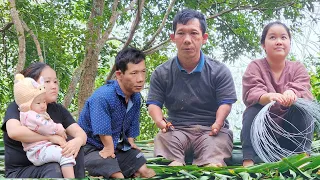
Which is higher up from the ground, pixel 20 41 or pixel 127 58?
pixel 20 41

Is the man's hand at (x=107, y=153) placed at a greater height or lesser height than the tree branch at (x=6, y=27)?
lesser

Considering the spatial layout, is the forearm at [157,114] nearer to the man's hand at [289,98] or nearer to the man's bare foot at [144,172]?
the man's bare foot at [144,172]

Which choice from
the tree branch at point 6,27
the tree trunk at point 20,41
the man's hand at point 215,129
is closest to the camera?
the man's hand at point 215,129

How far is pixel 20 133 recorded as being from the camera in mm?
1836

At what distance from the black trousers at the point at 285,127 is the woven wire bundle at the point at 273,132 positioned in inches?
0.4

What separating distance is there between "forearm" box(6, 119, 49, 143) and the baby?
14mm

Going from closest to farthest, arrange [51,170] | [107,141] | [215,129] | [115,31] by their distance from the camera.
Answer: [51,170] < [107,141] < [215,129] < [115,31]

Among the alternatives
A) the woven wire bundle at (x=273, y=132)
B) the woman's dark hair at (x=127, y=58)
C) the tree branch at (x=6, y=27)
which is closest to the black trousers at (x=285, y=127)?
the woven wire bundle at (x=273, y=132)

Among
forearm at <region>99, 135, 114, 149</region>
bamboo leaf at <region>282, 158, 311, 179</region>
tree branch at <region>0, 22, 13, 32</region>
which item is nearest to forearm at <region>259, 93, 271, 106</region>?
bamboo leaf at <region>282, 158, 311, 179</region>

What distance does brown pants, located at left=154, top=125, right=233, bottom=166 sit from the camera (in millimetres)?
2395

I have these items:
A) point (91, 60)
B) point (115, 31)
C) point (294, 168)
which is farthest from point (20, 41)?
point (294, 168)

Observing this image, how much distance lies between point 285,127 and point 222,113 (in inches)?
11.3

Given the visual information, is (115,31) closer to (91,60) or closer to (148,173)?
(91,60)

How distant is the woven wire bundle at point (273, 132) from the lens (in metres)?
2.32
